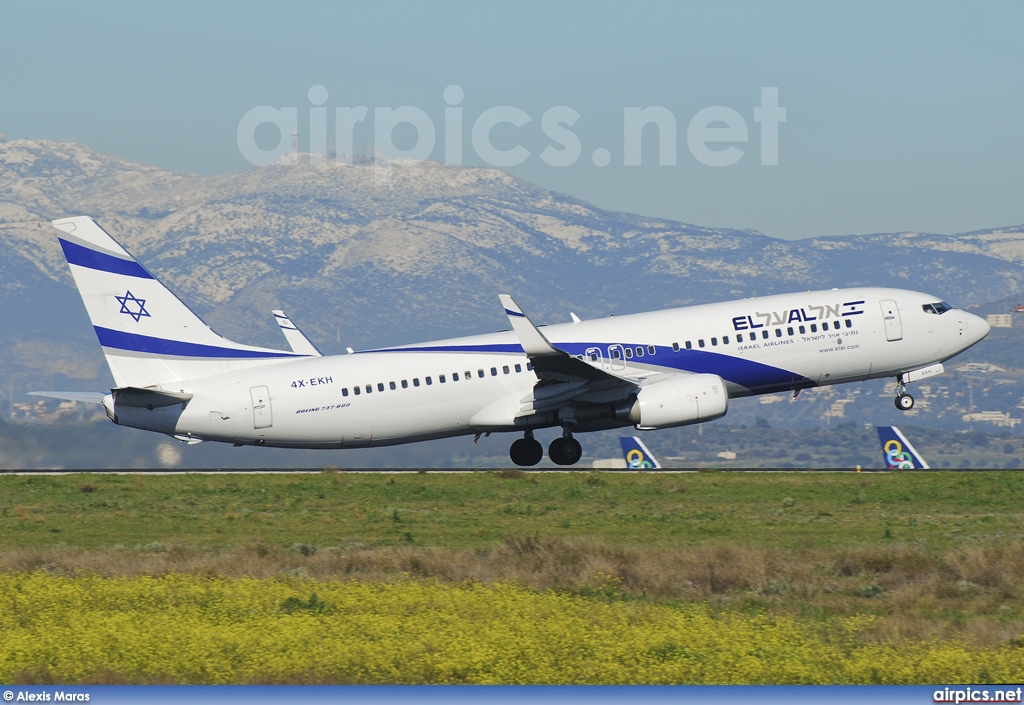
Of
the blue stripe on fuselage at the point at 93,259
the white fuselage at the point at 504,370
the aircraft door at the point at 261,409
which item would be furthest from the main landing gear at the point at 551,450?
the blue stripe on fuselage at the point at 93,259

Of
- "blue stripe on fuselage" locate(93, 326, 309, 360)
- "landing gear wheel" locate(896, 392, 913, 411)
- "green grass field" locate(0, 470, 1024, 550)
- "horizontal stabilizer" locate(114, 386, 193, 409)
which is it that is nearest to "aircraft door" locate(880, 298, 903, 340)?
"landing gear wheel" locate(896, 392, 913, 411)

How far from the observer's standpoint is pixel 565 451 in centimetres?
4544

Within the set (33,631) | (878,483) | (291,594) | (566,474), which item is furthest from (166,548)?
(878,483)

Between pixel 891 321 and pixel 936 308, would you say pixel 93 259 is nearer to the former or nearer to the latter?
pixel 891 321

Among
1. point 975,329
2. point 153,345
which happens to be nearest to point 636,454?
point 975,329

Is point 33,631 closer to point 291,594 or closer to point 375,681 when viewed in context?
point 291,594

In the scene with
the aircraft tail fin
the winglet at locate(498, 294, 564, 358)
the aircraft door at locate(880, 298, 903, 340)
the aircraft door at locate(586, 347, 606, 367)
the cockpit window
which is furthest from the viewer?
the cockpit window

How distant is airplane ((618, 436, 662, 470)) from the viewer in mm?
67312

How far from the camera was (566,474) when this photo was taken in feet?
139

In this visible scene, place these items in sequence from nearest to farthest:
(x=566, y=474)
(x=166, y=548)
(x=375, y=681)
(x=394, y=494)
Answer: (x=375, y=681), (x=166, y=548), (x=394, y=494), (x=566, y=474)

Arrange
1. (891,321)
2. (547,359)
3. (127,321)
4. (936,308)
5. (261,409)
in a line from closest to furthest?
(547,359), (261,409), (127,321), (891,321), (936,308)

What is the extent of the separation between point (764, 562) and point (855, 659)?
27.2 feet

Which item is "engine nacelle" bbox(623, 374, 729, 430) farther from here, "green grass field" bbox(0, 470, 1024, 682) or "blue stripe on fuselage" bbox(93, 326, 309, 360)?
"blue stripe on fuselage" bbox(93, 326, 309, 360)

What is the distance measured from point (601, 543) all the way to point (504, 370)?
14529mm
